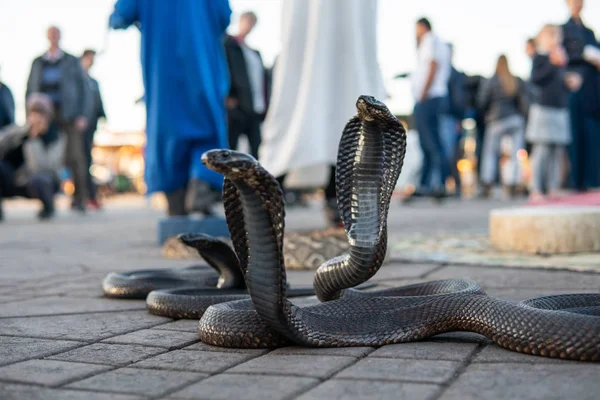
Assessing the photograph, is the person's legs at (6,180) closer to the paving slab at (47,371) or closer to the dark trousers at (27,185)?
the dark trousers at (27,185)

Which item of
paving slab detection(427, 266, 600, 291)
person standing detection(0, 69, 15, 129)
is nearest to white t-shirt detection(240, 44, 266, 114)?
person standing detection(0, 69, 15, 129)

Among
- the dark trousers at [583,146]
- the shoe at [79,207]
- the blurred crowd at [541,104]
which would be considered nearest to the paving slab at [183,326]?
the blurred crowd at [541,104]

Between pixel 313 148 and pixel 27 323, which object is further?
pixel 313 148

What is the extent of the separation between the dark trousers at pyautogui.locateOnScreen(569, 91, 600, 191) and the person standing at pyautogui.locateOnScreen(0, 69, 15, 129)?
6943mm

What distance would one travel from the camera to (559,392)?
1.71 m

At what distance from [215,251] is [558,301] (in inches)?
45.8

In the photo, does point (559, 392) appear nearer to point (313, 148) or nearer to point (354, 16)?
point (313, 148)

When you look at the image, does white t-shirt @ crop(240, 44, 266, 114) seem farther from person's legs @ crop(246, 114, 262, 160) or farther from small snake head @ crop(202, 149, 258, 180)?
small snake head @ crop(202, 149, 258, 180)

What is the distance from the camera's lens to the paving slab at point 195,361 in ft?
6.72

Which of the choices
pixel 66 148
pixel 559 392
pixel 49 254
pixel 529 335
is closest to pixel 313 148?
pixel 49 254

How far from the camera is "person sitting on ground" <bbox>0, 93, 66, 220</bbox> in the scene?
970 cm

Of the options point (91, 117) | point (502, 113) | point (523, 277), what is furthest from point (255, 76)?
point (523, 277)

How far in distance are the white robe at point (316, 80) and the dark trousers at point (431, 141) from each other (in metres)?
5.29

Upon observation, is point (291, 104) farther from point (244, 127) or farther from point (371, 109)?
point (244, 127)
